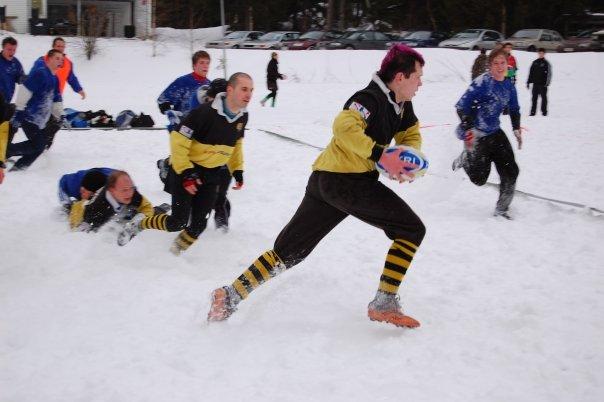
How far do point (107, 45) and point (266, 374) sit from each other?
90.0 feet

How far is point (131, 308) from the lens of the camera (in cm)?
427

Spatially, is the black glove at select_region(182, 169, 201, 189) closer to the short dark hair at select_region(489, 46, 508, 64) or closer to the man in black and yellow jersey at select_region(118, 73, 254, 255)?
the man in black and yellow jersey at select_region(118, 73, 254, 255)

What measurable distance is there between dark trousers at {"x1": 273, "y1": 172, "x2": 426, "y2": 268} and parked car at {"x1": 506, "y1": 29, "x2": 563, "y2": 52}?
2711cm

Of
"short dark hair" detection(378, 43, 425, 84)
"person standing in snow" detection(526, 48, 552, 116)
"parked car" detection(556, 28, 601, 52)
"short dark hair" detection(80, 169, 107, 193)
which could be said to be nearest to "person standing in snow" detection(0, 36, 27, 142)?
"short dark hair" detection(80, 169, 107, 193)

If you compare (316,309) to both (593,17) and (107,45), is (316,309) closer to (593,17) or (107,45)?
(107,45)

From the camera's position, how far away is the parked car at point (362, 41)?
2938 cm

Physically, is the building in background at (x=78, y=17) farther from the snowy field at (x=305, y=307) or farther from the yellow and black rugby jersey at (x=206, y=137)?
the yellow and black rugby jersey at (x=206, y=137)

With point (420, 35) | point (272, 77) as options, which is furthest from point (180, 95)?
point (420, 35)

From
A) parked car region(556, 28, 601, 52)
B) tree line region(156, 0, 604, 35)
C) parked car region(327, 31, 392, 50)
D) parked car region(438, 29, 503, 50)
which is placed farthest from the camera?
tree line region(156, 0, 604, 35)

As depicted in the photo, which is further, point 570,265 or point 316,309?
point 570,265

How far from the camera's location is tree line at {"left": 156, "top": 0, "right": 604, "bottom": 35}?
35750 millimetres

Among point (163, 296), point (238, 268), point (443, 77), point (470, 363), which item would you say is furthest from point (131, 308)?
point (443, 77)

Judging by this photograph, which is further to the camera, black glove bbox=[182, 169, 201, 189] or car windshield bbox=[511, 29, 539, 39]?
car windshield bbox=[511, 29, 539, 39]

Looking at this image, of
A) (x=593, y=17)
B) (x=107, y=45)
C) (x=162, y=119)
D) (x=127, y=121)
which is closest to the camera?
(x=127, y=121)
